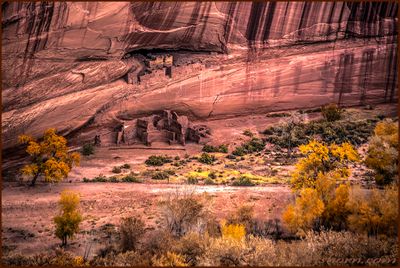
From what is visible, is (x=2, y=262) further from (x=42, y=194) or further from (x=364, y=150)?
(x=364, y=150)

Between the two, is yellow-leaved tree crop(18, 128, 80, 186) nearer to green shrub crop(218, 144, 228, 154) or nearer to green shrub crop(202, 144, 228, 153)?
green shrub crop(202, 144, 228, 153)

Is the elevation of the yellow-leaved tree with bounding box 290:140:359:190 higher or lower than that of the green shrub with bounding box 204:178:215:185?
higher

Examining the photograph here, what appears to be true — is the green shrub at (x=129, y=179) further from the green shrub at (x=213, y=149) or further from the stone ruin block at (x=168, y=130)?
the green shrub at (x=213, y=149)

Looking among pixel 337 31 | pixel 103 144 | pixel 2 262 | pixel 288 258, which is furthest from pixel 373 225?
pixel 337 31

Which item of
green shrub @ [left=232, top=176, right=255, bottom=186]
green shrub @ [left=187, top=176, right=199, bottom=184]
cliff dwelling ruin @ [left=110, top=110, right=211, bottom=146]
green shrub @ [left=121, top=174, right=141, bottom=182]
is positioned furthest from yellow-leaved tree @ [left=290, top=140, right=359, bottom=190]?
cliff dwelling ruin @ [left=110, top=110, right=211, bottom=146]

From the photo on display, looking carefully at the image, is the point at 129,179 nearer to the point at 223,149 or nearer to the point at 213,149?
the point at 213,149

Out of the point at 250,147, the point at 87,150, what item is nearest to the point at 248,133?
the point at 250,147
